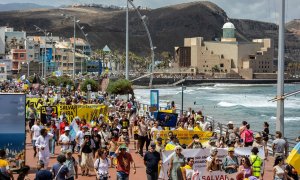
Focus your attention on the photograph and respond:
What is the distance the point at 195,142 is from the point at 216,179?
243 centimetres

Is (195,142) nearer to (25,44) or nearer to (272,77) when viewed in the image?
(25,44)

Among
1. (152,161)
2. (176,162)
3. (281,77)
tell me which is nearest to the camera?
(176,162)

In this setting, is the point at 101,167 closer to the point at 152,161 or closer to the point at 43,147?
the point at 152,161

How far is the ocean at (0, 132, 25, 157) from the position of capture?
45.7 feet

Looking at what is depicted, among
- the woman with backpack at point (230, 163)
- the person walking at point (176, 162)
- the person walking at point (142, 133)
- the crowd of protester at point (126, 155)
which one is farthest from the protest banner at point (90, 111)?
the woman with backpack at point (230, 163)

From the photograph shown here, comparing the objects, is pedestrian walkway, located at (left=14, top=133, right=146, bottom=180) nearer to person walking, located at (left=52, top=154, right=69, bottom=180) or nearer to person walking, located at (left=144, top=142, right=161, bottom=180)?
person walking, located at (left=144, top=142, right=161, bottom=180)

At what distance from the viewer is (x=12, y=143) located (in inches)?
551

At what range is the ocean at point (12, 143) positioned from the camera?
13.9 meters

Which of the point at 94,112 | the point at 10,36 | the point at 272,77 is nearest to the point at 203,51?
the point at 272,77

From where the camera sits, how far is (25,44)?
5295 inches

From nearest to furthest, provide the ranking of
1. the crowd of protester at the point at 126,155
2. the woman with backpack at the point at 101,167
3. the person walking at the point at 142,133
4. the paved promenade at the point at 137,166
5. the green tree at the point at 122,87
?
the crowd of protester at the point at 126,155 → the woman with backpack at the point at 101,167 → the paved promenade at the point at 137,166 → the person walking at the point at 142,133 → the green tree at the point at 122,87

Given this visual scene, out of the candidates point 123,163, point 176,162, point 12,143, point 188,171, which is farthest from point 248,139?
point 12,143

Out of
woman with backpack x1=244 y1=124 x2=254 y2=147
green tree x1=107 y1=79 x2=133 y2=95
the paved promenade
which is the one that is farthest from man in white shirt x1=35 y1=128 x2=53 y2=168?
green tree x1=107 y1=79 x2=133 y2=95

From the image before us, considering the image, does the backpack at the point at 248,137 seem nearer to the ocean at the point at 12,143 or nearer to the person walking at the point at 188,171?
the person walking at the point at 188,171
